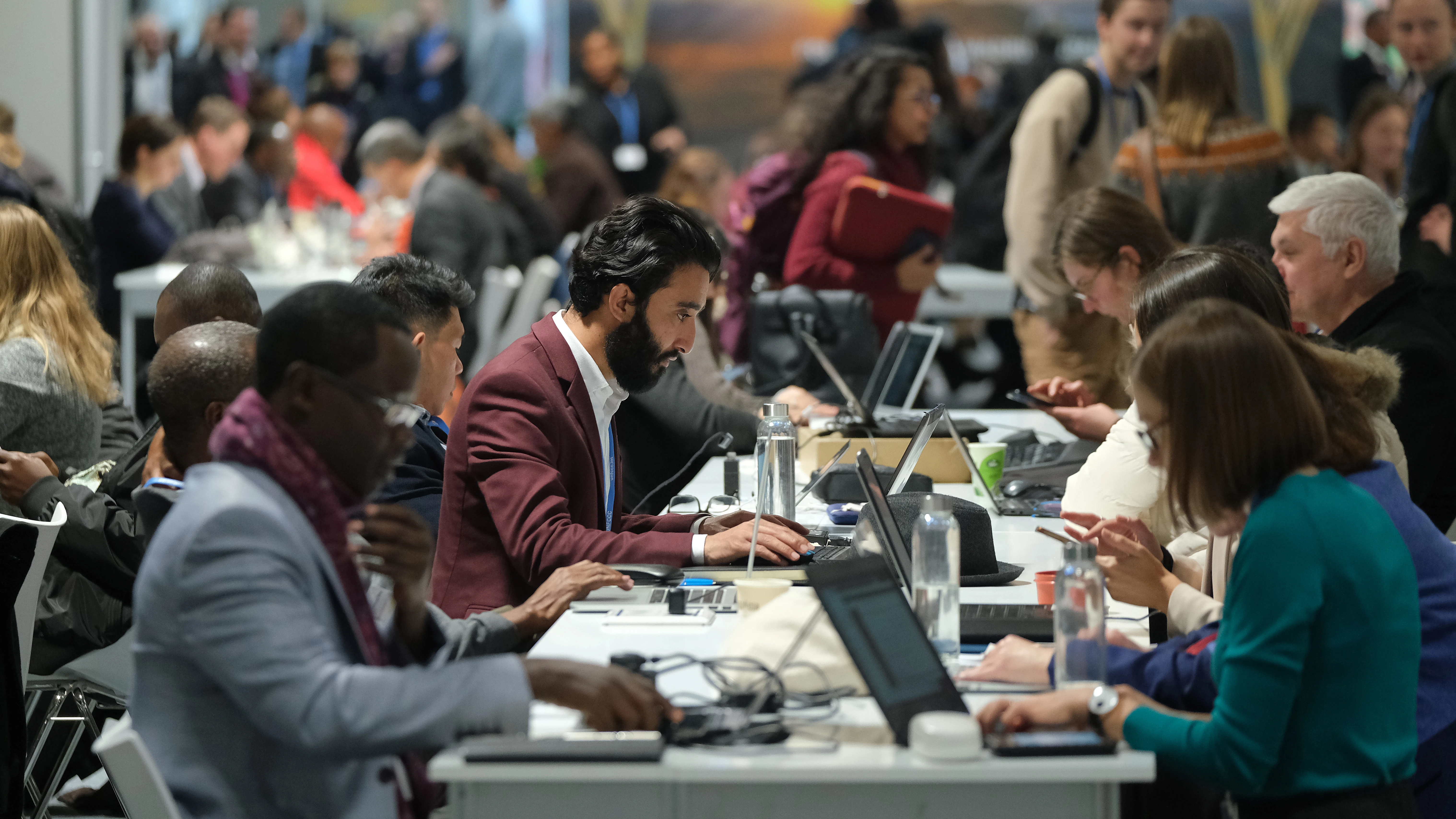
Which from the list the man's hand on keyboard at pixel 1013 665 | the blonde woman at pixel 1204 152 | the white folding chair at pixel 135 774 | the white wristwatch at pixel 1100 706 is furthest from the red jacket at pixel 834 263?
the white folding chair at pixel 135 774

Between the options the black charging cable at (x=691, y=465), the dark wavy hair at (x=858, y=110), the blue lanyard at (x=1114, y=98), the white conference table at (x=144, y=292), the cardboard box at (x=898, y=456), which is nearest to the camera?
the black charging cable at (x=691, y=465)

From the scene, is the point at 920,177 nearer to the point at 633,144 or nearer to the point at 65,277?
the point at 65,277

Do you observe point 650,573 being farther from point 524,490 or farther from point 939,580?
point 939,580

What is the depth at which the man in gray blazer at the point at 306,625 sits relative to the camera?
151 cm

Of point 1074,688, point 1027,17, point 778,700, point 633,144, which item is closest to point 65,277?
point 778,700

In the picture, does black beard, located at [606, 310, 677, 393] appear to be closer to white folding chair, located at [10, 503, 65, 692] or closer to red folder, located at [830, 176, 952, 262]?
white folding chair, located at [10, 503, 65, 692]

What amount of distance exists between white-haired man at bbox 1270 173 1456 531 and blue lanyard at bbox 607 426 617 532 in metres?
1.59

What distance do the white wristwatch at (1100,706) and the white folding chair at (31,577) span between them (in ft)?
5.90

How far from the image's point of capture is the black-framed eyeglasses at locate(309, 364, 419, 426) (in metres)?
1.61

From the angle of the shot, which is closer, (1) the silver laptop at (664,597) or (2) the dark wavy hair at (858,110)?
(1) the silver laptop at (664,597)

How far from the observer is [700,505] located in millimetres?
3213

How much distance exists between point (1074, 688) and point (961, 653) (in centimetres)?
35

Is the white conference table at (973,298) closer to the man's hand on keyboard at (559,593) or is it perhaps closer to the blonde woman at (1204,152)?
the blonde woman at (1204,152)

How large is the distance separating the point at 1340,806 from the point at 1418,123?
4376 millimetres
